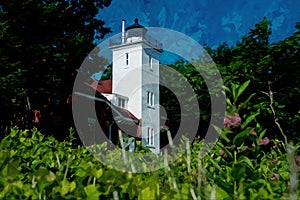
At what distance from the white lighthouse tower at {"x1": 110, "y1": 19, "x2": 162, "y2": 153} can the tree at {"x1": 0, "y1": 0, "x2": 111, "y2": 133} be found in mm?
11322

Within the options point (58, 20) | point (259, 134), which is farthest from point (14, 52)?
point (259, 134)

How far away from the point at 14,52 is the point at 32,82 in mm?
2079

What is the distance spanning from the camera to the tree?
64.3 ft

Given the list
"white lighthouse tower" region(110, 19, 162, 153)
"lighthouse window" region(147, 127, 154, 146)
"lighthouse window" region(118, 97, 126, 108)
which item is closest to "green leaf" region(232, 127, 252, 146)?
"lighthouse window" region(147, 127, 154, 146)

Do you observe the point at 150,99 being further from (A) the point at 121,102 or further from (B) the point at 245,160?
(B) the point at 245,160

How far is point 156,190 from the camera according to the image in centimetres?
124

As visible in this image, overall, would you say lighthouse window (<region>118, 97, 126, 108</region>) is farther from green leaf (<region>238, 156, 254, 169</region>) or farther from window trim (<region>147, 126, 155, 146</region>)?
green leaf (<region>238, 156, 254, 169</region>)

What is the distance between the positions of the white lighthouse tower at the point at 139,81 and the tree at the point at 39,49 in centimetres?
1132

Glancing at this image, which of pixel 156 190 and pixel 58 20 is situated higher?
pixel 58 20

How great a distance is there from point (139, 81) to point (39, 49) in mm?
15441

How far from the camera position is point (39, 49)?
2177 centimetres

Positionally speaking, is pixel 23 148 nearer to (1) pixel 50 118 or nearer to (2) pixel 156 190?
(2) pixel 156 190

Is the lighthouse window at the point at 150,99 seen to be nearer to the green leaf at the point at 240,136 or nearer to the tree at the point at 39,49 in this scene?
the tree at the point at 39,49

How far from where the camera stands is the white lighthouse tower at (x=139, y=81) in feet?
118
